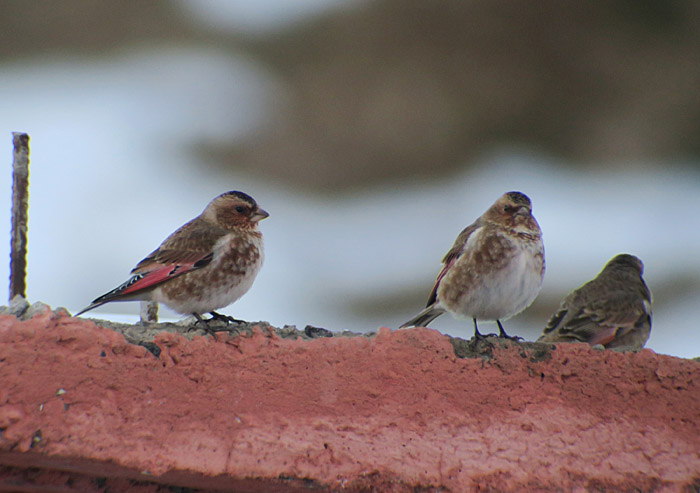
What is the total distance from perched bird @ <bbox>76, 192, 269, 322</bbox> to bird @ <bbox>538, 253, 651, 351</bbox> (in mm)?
926

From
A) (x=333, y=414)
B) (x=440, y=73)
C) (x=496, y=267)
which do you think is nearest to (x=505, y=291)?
(x=496, y=267)

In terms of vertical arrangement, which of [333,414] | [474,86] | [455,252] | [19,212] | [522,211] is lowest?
[333,414]

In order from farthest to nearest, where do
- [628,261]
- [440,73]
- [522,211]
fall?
[628,261] < [440,73] < [522,211]

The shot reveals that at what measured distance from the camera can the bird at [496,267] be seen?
1.92 m

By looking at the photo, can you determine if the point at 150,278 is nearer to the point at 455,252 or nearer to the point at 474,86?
the point at 455,252

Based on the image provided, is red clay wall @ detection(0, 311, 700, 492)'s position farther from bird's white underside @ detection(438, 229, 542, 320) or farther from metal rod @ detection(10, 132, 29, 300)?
bird's white underside @ detection(438, 229, 542, 320)

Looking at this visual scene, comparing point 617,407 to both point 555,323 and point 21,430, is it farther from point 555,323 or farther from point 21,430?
point 555,323

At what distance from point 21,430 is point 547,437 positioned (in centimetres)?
72

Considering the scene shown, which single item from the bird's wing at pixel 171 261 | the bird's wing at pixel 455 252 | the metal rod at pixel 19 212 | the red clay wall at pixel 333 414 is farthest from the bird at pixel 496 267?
the metal rod at pixel 19 212

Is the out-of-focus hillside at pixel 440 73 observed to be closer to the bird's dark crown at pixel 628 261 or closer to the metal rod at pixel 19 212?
the bird's dark crown at pixel 628 261

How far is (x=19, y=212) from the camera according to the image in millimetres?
1062

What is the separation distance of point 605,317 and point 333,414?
1358 mm

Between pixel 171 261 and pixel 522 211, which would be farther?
pixel 522 211

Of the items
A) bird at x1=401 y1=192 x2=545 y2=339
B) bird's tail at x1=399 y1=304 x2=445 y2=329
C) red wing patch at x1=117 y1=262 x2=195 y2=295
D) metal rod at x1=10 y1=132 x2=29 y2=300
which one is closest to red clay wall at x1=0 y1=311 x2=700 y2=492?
metal rod at x1=10 y1=132 x2=29 y2=300
